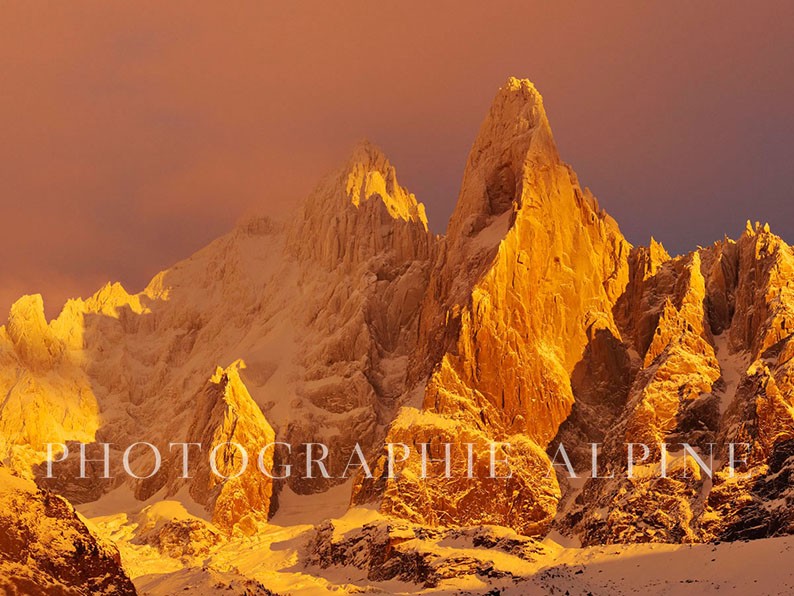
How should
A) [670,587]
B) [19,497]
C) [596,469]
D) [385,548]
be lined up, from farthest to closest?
[596,469]
[385,548]
[670,587]
[19,497]

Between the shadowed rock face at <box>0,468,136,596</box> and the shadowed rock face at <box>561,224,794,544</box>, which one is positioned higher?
the shadowed rock face at <box>561,224,794,544</box>

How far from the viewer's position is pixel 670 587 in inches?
5536

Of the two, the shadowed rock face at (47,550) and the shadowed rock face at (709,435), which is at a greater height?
the shadowed rock face at (709,435)

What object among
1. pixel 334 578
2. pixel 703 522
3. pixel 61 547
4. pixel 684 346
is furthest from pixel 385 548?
pixel 61 547

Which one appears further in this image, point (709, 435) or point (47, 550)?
point (709, 435)

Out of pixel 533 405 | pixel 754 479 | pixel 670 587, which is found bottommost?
pixel 670 587

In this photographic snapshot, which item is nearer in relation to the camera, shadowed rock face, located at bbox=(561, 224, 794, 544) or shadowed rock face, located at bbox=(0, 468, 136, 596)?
Answer: shadowed rock face, located at bbox=(0, 468, 136, 596)

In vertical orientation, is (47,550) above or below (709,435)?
below

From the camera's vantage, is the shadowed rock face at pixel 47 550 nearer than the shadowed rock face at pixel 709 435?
Yes

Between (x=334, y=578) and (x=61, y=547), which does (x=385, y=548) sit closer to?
(x=334, y=578)

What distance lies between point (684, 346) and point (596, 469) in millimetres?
20956

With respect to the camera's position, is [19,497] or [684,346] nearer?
[19,497]

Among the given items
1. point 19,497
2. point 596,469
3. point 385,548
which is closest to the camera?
point 19,497

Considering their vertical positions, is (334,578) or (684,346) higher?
(684,346)
